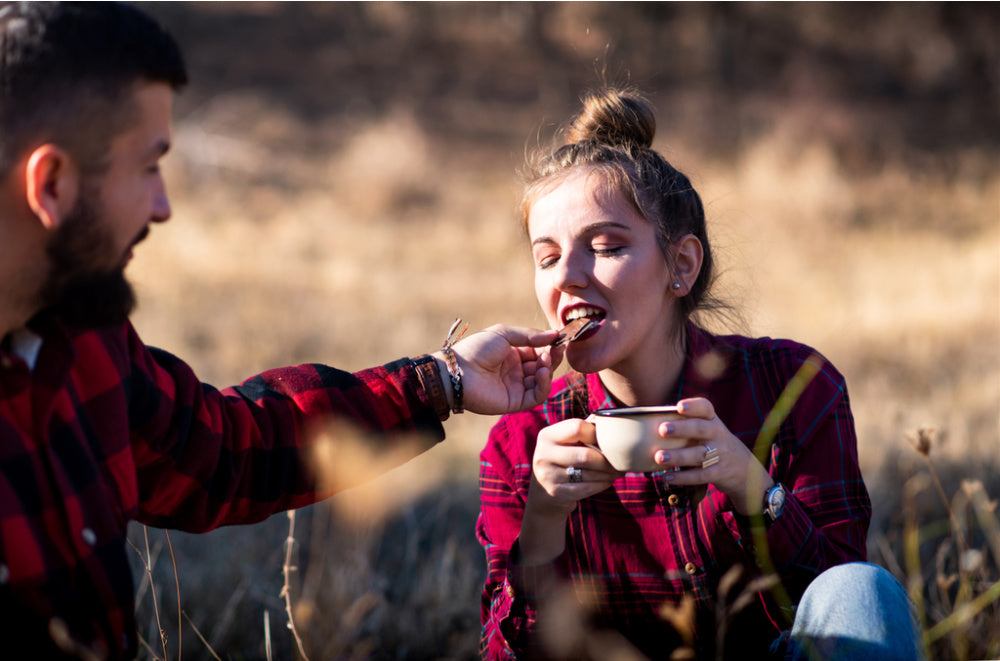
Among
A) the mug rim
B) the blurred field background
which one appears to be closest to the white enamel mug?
the mug rim

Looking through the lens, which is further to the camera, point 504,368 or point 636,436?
point 504,368

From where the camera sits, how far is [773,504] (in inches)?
89.0

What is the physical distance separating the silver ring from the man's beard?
1.29 m

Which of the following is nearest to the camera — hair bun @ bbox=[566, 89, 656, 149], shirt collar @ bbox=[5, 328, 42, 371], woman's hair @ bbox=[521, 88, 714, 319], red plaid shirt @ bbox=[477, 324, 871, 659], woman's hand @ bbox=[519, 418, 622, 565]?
shirt collar @ bbox=[5, 328, 42, 371]

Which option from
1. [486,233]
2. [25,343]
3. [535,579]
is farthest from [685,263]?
[486,233]

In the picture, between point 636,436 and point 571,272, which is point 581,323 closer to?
point 571,272

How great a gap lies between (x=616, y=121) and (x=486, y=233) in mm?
7474

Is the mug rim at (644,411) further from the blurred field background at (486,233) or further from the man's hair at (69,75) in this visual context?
the man's hair at (69,75)

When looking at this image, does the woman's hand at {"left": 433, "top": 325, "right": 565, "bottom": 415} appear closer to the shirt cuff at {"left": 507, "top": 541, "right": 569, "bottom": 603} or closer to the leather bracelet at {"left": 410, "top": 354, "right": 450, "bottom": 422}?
the leather bracelet at {"left": 410, "top": 354, "right": 450, "bottom": 422}

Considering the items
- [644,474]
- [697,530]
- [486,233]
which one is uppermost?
[486,233]

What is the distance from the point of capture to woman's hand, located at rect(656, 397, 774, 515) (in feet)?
6.68

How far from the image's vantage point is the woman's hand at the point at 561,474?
85.0 inches

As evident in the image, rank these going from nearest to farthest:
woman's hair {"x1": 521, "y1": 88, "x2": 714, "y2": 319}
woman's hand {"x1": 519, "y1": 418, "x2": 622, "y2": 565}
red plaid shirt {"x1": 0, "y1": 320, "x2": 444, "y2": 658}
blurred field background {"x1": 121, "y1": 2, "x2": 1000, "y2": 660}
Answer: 1. red plaid shirt {"x1": 0, "y1": 320, "x2": 444, "y2": 658}
2. woman's hand {"x1": 519, "y1": 418, "x2": 622, "y2": 565}
3. woman's hair {"x1": 521, "y1": 88, "x2": 714, "y2": 319}
4. blurred field background {"x1": 121, "y1": 2, "x2": 1000, "y2": 660}

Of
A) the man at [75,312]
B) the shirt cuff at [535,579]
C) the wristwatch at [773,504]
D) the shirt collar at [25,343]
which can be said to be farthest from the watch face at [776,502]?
the shirt collar at [25,343]
